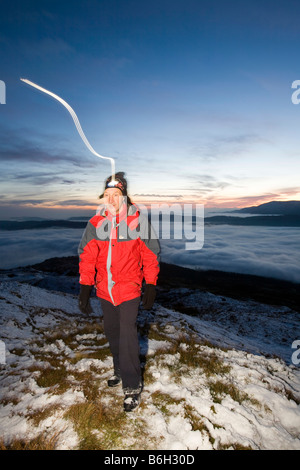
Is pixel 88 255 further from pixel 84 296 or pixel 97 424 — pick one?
pixel 97 424

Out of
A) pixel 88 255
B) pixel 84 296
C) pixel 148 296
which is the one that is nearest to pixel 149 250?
pixel 148 296

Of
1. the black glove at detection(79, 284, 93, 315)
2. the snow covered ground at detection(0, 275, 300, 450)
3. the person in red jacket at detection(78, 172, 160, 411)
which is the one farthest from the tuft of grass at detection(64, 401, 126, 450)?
the black glove at detection(79, 284, 93, 315)

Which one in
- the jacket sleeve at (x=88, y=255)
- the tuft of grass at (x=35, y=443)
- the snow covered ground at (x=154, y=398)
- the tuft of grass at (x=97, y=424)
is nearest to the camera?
the tuft of grass at (x=35, y=443)

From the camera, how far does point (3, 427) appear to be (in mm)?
3387

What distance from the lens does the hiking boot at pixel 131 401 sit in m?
3.71

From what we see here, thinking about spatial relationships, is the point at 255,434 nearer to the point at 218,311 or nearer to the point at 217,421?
the point at 217,421

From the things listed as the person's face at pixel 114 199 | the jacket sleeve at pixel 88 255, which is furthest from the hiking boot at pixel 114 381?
the person's face at pixel 114 199

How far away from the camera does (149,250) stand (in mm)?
4031

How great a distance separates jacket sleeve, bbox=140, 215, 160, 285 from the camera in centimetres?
402

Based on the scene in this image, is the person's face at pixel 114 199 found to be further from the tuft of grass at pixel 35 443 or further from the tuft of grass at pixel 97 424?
the tuft of grass at pixel 35 443

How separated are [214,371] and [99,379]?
2529 mm

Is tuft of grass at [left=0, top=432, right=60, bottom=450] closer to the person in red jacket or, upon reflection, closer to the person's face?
the person in red jacket

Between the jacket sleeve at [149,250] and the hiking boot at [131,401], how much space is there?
1.88 m
